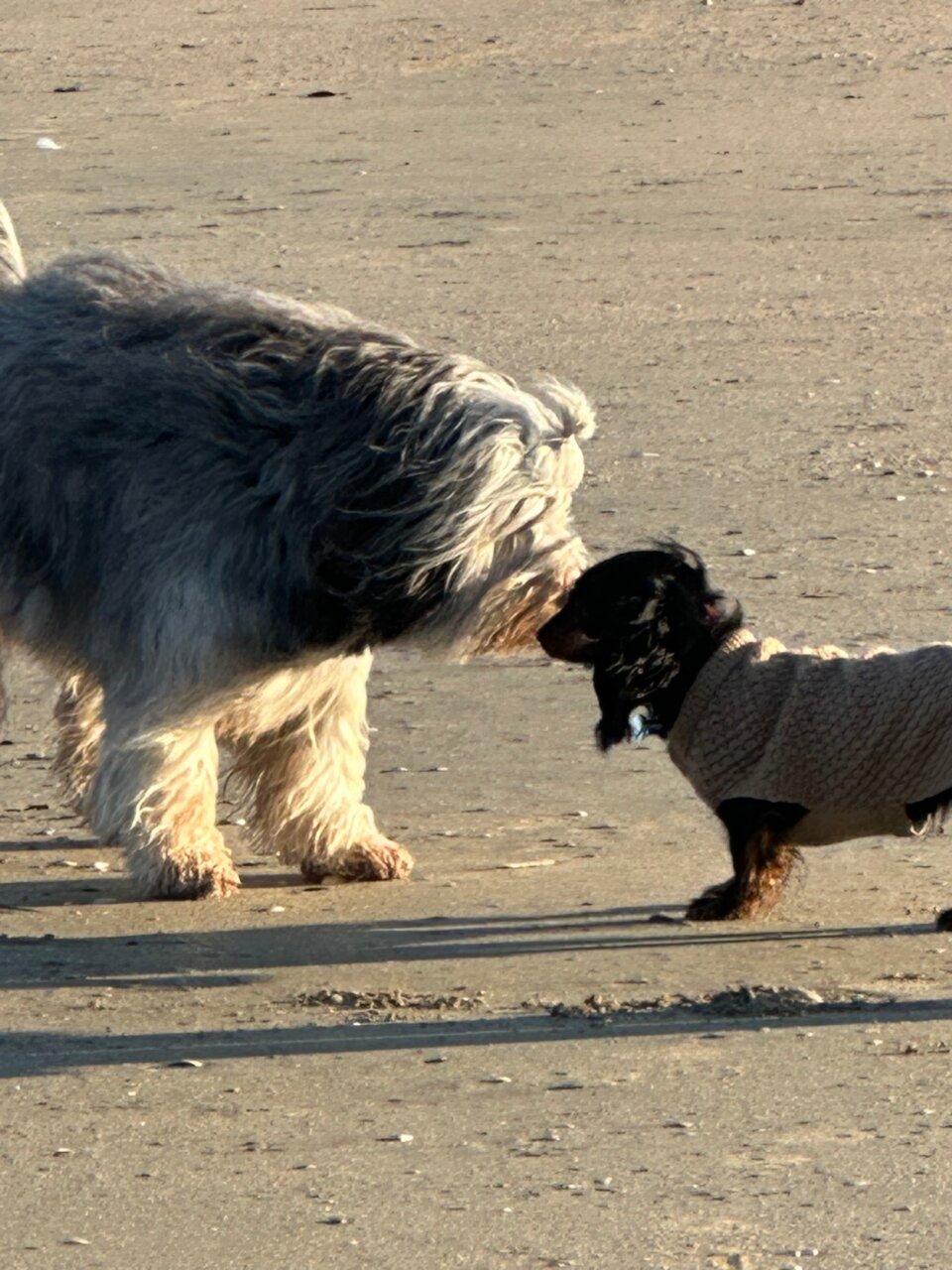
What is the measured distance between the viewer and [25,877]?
589 cm

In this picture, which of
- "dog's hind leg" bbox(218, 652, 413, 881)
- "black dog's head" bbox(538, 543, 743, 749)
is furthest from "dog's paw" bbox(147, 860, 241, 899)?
"black dog's head" bbox(538, 543, 743, 749)

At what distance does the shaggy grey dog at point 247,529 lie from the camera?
17.0ft

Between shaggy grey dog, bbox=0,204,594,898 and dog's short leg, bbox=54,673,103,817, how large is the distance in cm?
30

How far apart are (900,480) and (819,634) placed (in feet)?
4.91

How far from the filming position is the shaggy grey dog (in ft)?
17.0

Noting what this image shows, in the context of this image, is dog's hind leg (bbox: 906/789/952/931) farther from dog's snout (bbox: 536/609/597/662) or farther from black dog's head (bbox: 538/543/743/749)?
dog's snout (bbox: 536/609/597/662)

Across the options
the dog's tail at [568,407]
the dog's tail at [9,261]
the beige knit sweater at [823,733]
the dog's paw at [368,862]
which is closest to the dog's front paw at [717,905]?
the beige knit sweater at [823,733]

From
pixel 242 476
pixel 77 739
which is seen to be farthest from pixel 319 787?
pixel 242 476

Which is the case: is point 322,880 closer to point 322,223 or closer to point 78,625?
point 78,625

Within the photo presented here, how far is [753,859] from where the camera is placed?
5.29m

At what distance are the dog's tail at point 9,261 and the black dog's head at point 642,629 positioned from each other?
151cm

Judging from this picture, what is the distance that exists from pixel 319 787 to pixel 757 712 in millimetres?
1043

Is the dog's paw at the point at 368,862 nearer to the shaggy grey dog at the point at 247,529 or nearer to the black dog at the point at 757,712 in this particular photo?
the shaggy grey dog at the point at 247,529

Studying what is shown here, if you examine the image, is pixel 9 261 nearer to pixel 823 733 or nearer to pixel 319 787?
pixel 319 787
